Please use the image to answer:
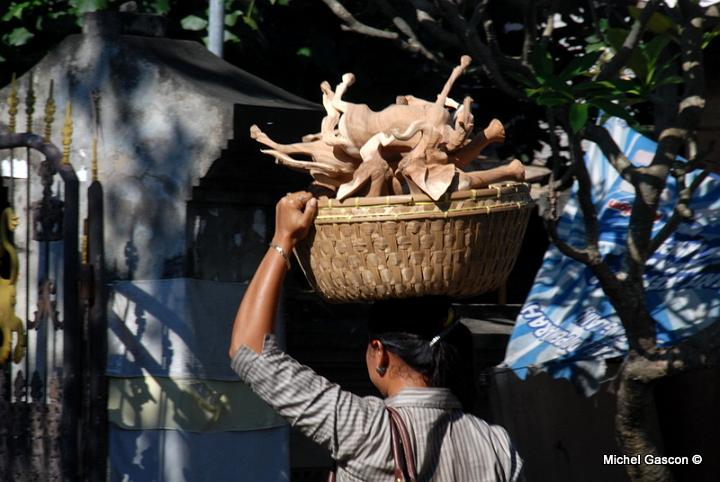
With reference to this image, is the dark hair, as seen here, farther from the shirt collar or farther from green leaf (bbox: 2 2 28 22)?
green leaf (bbox: 2 2 28 22)

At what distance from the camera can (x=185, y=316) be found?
4.71m

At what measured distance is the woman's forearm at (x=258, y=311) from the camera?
8.56 feet

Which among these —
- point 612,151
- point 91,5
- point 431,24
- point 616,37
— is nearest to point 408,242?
point 612,151

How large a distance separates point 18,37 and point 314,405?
3.87 m

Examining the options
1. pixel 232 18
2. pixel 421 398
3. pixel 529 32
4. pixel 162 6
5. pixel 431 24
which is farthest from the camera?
pixel 232 18

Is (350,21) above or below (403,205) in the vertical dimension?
above

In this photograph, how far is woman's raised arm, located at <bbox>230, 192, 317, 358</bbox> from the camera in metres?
2.61

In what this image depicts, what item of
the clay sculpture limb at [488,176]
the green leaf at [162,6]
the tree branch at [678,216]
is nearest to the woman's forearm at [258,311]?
A: the clay sculpture limb at [488,176]

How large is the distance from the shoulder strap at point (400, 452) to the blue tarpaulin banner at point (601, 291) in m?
2.40

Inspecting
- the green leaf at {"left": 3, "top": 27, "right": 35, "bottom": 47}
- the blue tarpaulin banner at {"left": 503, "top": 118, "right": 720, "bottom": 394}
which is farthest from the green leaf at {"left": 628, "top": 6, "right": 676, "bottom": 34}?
the green leaf at {"left": 3, "top": 27, "right": 35, "bottom": 47}

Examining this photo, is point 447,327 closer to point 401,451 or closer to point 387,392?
point 387,392

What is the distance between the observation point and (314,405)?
2.56 metres

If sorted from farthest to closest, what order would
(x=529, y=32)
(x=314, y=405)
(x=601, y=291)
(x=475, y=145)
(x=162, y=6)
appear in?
(x=162, y=6), (x=601, y=291), (x=529, y=32), (x=475, y=145), (x=314, y=405)

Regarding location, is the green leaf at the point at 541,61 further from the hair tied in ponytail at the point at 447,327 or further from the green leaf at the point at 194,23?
the green leaf at the point at 194,23
